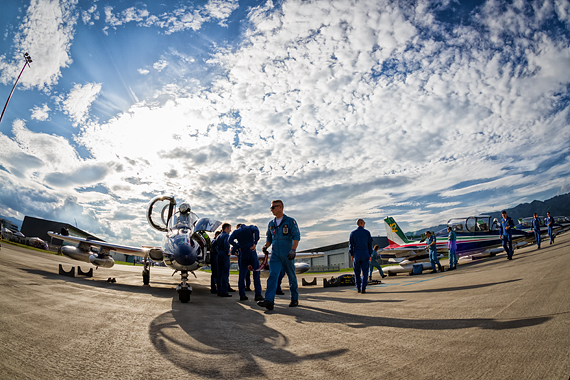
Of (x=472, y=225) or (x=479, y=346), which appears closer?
(x=479, y=346)

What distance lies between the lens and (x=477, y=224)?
60.2ft

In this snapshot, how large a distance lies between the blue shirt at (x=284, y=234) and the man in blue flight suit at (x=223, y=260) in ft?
10.2

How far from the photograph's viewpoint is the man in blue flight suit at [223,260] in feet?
24.6

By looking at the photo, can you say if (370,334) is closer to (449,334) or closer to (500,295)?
(449,334)

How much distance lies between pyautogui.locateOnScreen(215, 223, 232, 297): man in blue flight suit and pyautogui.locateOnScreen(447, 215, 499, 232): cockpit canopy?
17681mm

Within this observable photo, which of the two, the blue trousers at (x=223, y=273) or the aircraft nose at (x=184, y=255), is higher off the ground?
the aircraft nose at (x=184, y=255)

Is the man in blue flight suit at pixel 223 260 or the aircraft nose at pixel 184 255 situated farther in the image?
the man in blue flight suit at pixel 223 260

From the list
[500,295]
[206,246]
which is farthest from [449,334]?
[206,246]

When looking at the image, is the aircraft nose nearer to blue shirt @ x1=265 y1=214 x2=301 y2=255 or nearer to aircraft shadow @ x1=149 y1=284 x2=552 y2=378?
aircraft shadow @ x1=149 y1=284 x2=552 y2=378

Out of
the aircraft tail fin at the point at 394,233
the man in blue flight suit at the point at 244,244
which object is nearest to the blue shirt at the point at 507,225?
the aircraft tail fin at the point at 394,233

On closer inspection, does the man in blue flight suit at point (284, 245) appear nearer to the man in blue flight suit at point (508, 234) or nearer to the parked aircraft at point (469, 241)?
the man in blue flight suit at point (508, 234)

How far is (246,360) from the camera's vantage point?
1.98 meters

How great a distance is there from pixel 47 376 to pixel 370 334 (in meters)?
2.66

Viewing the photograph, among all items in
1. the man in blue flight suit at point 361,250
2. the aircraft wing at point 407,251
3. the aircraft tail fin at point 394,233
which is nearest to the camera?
the man in blue flight suit at point 361,250
